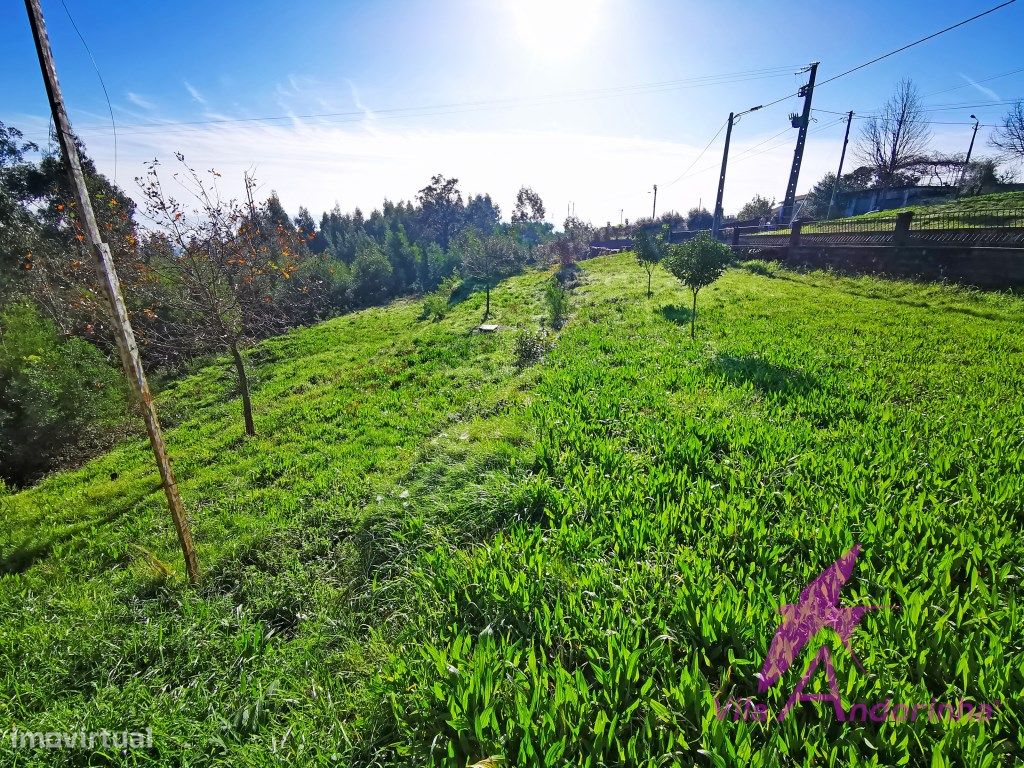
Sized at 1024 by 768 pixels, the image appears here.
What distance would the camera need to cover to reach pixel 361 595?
401 centimetres

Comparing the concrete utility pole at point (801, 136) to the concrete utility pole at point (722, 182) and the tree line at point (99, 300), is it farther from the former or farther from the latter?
the tree line at point (99, 300)

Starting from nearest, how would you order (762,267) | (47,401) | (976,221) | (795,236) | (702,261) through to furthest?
1. (702,261)
2. (47,401)
3. (976,221)
4. (795,236)
5. (762,267)

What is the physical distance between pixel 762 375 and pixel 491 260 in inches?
1108

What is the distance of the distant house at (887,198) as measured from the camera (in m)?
39.5

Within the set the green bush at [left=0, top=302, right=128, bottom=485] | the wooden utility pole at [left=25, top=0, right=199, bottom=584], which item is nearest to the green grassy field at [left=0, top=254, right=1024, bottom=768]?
the wooden utility pole at [left=25, top=0, right=199, bottom=584]

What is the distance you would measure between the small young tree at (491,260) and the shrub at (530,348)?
17.9 meters

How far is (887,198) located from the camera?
4222 cm

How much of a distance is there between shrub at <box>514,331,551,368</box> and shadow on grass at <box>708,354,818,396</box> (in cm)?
481

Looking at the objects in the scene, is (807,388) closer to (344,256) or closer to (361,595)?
(361,595)

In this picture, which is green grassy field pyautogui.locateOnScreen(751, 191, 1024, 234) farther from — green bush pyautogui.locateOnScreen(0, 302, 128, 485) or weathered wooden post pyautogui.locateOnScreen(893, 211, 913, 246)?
green bush pyautogui.locateOnScreen(0, 302, 128, 485)

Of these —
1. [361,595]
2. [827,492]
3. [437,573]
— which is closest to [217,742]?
[361,595]

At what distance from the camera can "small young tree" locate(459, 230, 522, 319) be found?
111 feet

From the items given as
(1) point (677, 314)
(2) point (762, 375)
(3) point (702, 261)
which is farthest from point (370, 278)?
(2) point (762, 375)

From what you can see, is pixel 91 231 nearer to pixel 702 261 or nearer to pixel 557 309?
pixel 702 261
